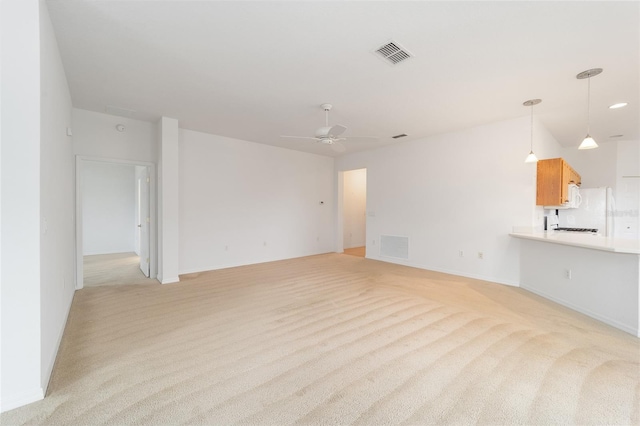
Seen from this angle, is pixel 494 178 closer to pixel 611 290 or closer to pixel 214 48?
pixel 611 290

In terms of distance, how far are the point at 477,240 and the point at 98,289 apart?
21.2ft

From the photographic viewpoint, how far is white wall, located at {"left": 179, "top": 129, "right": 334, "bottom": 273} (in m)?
5.29

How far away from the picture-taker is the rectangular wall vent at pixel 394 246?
6.11 metres

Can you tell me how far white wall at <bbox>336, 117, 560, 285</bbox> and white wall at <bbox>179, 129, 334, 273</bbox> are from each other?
173 cm

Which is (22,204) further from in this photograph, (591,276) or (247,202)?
(591,276)

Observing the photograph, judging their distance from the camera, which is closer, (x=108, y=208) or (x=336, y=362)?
(x=336, y=362)

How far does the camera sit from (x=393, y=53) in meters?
2.58

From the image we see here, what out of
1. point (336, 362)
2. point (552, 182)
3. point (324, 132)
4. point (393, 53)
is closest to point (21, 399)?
point (336, 362)

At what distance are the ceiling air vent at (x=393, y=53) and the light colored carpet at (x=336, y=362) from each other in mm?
2738

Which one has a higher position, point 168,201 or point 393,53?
point 393,53

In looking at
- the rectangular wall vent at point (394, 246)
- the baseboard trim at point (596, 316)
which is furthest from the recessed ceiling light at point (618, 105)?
the rectangular wall vent at point (394, 246)

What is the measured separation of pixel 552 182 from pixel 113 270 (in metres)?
8.20

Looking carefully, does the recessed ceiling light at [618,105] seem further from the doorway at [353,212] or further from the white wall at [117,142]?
the white wall at [117,142]

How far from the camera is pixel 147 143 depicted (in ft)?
16.0
